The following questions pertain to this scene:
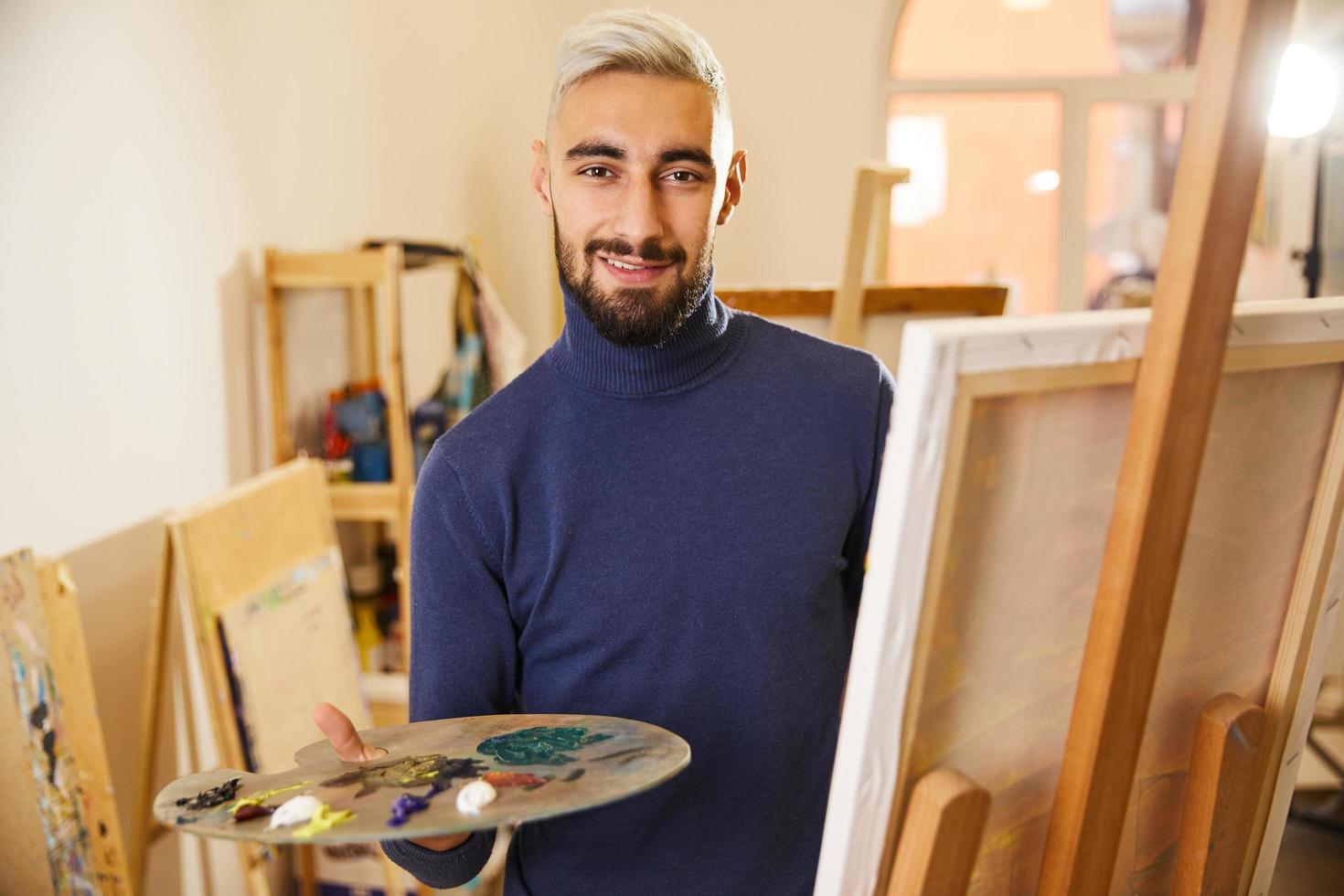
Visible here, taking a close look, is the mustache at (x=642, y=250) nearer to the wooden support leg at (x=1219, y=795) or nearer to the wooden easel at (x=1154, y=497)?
the wooden easel at (x=1154, y=497)

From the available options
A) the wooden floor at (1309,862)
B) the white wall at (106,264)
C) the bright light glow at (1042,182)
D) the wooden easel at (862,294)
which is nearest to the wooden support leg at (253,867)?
the white wall at (106,264)

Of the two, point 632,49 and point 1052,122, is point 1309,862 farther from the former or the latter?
point 1052,122

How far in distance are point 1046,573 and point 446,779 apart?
43 cm

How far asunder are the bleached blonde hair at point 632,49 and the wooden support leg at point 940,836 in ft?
→ 2.00

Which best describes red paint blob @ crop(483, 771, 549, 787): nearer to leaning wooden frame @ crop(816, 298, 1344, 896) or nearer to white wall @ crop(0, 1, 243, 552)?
leaning wooden frame @ crop(816, 298, 1344, 896)

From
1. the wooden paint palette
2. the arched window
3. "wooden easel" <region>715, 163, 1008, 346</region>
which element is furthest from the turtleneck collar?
the arched window

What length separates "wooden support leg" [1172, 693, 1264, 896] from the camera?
2.97 feet

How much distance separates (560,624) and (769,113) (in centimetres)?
419

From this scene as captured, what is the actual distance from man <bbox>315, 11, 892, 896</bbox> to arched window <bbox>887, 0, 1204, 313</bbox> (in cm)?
404

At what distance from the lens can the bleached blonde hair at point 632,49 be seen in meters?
1.04

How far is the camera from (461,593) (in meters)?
1.10

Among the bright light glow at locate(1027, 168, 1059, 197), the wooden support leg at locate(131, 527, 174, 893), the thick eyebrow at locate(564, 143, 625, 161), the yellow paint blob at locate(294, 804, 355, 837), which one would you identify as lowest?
the wooden support leg at locate(131, 527, 174, 893)

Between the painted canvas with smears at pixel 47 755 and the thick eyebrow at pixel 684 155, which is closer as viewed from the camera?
the thick eyebrow at pixel 684 155

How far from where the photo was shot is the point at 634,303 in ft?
3.58
